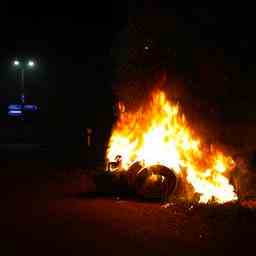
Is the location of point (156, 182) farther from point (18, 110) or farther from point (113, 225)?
point (18, 110)

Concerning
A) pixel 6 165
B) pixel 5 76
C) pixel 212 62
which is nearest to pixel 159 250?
pixel 212 62

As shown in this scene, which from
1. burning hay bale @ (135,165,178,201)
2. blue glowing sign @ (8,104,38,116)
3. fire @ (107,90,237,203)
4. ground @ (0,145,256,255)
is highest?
blue glowing sign @ (8,104,38,116)

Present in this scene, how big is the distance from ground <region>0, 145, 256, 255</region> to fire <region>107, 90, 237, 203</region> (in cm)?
124

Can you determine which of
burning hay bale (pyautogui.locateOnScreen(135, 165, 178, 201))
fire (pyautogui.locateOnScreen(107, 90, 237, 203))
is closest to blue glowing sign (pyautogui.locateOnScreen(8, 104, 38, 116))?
fire (pyautogui.locateOnScreen(107, 90, 237, 203))

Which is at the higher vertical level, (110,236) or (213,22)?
(213,22)

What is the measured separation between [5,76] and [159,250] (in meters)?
76.3

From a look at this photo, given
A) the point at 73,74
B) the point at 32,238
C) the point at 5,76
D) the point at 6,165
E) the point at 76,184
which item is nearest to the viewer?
the point at 32,238

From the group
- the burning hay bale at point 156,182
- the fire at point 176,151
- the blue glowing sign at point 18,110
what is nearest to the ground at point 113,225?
the burning hay bale at point 156,182

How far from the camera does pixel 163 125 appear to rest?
14.7m

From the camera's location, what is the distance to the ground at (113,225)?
8.45 meters

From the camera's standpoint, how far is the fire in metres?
13.6

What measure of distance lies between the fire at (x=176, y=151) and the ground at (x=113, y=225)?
1.24 metres

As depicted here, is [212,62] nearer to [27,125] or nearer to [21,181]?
[21,181]

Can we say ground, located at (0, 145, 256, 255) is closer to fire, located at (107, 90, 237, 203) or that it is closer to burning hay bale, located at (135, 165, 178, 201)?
burning hay bale, located at (135, 165, 178, 201)
